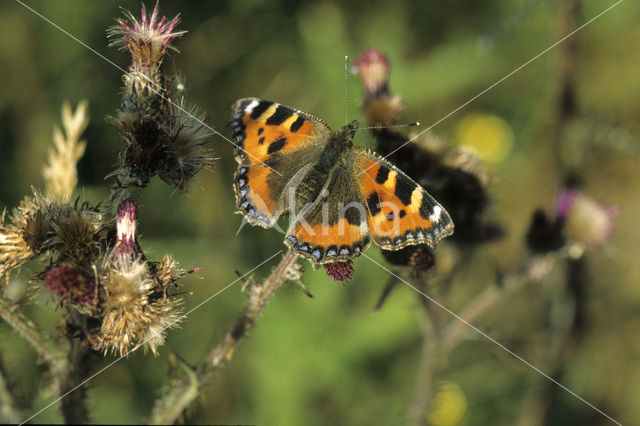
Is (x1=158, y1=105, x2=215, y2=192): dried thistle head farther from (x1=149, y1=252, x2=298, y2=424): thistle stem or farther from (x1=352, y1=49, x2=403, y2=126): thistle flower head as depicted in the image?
(x1=352, y1=49, x2=403, y2=126): thistle flower head

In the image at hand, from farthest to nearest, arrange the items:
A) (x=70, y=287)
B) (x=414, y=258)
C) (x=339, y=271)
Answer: (x=414, y=258)
(x=339, y=271)
(x=70, y=287)

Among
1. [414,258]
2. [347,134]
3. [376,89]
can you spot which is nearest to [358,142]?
[376,89]

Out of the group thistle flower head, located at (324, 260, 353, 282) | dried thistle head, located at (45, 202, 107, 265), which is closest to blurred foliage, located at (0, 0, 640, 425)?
thistle flower head, located at (324, 260, 353, 282)

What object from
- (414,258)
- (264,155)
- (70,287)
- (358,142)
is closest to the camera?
(70,287)

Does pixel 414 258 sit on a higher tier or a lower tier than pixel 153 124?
lower

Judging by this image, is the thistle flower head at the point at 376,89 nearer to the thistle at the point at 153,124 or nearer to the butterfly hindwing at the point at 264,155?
the butterfly hindwing at the point at 264,155

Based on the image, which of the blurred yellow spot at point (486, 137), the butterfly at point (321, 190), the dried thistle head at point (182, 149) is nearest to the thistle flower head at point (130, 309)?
the dried thistle head at point (182, 149)

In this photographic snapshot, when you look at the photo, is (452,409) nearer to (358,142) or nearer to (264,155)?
(358,142)

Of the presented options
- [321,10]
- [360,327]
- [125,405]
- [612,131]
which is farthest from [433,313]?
[321,10]
